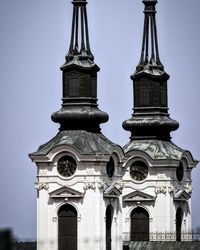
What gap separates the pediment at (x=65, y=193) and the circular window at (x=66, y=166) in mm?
682

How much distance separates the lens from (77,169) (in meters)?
43.3

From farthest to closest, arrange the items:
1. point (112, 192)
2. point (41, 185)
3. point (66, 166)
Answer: point (112, 192) < point (41, 185) < point (66, 166)

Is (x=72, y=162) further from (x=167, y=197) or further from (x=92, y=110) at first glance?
(x=167, y=197)

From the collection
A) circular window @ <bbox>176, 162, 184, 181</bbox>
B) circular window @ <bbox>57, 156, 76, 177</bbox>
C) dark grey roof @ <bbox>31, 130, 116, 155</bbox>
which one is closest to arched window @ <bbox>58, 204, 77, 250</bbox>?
circular window @ <bbox>57, 156, 76, 177</bbox>

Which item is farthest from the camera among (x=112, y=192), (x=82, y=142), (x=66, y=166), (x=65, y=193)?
(x=112, y=192)

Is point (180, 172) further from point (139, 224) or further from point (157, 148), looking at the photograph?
point (139, 224)

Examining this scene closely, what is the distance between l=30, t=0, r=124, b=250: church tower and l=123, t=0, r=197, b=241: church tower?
18.8ft

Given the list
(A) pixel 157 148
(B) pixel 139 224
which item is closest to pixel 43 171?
(B) pixel 139 224

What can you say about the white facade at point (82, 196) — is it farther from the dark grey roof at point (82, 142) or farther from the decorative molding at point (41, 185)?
the dark grey roof at point (82, 142)

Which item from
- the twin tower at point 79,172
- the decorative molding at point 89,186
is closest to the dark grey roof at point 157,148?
the twin tower at point 79,172

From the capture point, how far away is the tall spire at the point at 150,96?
167ft

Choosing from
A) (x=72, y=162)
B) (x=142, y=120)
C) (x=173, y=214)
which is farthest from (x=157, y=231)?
(x=72, y=162)

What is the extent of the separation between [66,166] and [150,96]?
9.42 meters

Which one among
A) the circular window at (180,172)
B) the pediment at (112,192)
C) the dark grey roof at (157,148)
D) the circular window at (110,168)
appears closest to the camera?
the pediment at (112,192)
